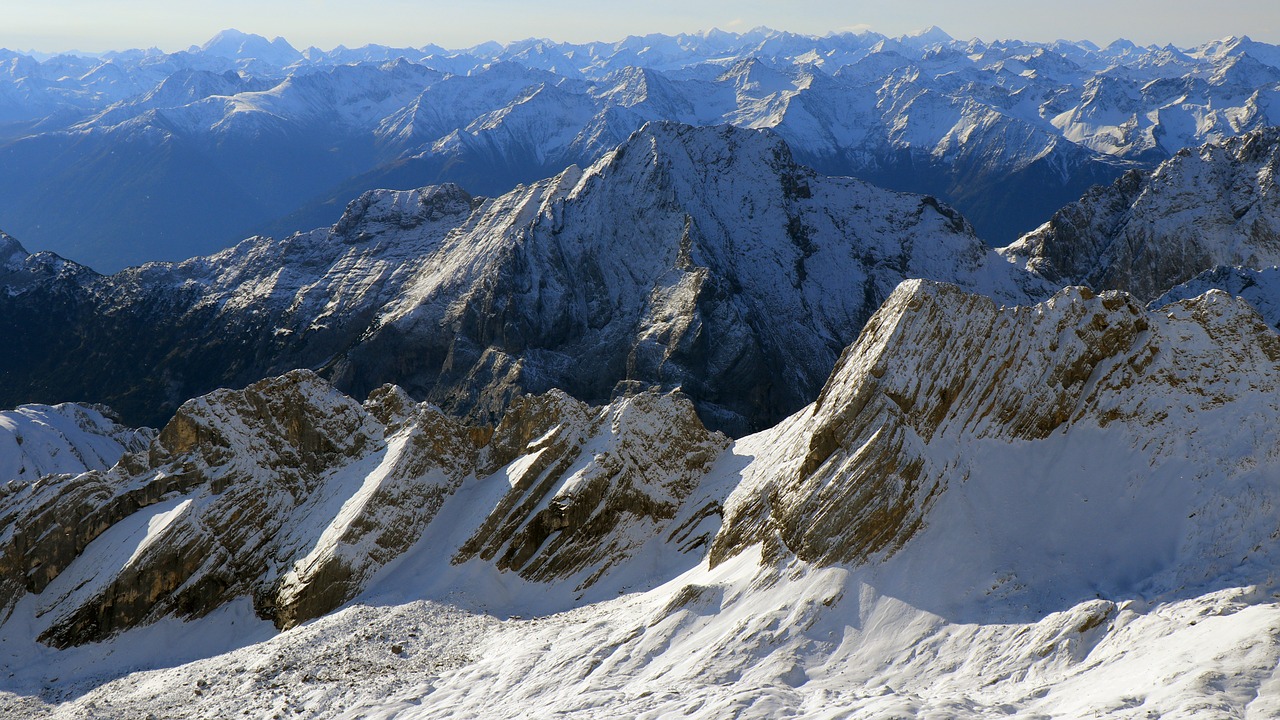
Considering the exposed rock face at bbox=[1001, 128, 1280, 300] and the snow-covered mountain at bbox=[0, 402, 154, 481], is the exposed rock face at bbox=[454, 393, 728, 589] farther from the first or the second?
the exposed rock face at bbox=[1001, 128, 1280, 300]

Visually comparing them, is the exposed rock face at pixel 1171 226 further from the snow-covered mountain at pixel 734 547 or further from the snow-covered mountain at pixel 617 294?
the snow-covered mountain at pixel 734 547

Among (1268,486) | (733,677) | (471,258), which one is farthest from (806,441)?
(471,258)

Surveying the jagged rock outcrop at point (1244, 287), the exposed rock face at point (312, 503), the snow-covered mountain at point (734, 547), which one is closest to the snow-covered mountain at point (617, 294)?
the jagged rock outcrop at point (1244, 287)

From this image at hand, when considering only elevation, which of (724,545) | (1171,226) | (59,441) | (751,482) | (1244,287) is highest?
(59,441)

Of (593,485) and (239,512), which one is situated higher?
(239,512)

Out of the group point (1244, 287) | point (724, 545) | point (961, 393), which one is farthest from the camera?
point (1244, 287)

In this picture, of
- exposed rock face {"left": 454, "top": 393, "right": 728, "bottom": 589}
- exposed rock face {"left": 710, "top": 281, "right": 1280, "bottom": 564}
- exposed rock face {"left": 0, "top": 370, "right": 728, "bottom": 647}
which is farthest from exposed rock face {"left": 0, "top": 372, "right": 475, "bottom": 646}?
exposed rock face {"left": 710, "top": 281, "right": 1280, "bottom": 564}

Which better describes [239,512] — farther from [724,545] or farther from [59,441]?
[59,441]

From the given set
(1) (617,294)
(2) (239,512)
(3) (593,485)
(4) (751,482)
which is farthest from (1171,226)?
(2) (239,512)
